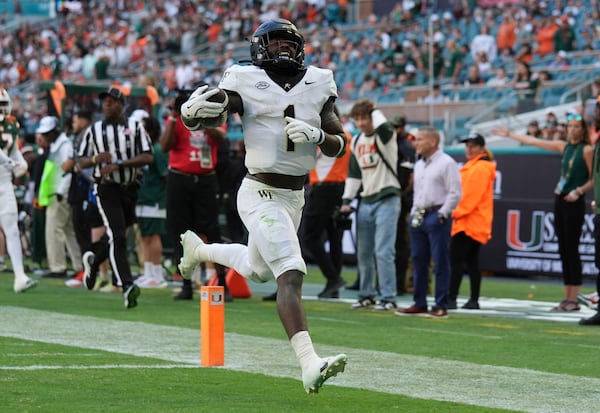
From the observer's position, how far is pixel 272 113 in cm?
769

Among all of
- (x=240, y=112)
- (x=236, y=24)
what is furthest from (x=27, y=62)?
(x=240, y=112)

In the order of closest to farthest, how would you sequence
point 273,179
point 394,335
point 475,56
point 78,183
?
point 273,179 < point 394,335 < point 78,183 < point 475,56

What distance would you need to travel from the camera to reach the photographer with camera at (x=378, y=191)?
43.1 feet

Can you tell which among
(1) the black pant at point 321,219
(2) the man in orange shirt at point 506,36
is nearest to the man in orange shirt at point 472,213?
(1) the black pant at point 321,219

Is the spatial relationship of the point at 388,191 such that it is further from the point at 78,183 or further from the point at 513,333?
the point at 78,183

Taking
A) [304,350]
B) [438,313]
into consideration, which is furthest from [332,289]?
[304,350]

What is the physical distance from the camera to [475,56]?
27.4 m

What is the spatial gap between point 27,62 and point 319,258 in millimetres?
30736

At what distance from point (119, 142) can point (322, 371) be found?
6.82 meters

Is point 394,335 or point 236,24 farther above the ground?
point 236,24

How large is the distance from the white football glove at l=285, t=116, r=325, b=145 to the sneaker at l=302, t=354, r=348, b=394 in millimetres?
1229

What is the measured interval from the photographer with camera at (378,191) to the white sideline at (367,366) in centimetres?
288

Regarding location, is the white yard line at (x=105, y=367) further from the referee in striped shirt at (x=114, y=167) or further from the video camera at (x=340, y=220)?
the video camera at (x=340, y=220)

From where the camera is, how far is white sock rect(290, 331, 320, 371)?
6.91 meters
